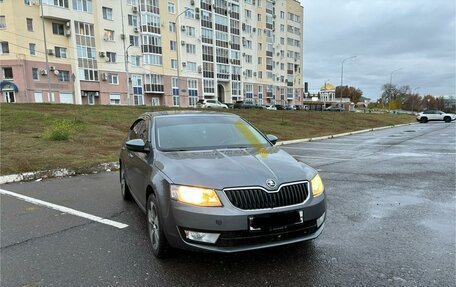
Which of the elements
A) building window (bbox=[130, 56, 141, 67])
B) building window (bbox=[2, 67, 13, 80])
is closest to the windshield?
building window (bbox=[2, 67, 13, 80])

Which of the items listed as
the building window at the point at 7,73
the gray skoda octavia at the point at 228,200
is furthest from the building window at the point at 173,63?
the gray skoda octavia at the point at 228,200

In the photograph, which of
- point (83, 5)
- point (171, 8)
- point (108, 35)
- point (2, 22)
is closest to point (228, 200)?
point (2, 22)

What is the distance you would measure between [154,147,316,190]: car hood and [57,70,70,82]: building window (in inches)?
1755

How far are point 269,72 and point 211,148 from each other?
7540 centimetres

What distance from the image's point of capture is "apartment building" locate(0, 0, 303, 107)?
40344mm

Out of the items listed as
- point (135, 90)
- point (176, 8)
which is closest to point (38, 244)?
point (135, 90)

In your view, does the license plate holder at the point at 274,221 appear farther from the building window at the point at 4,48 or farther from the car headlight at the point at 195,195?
the building window at the point at 4,48

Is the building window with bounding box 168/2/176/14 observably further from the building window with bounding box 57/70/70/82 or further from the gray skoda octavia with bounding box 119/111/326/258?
the gray skoda octavia with bounding box 119/111/326/258

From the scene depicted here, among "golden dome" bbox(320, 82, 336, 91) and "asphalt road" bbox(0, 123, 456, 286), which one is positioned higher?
"golden dome" bbox(320, 82, 336, 91)

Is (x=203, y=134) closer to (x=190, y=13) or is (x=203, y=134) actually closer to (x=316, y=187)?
(x=316, y=187)

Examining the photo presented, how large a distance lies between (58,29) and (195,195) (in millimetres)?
47551

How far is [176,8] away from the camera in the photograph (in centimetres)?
5506

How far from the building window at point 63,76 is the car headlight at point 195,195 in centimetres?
4533

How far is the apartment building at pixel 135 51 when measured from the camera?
132 feet
